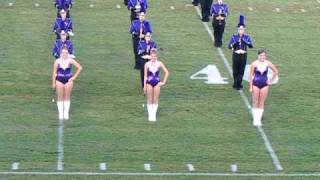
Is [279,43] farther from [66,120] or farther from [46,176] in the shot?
[46,176]

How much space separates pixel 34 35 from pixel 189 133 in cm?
856

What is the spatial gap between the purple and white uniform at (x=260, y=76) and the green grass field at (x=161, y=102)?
0.71 meters

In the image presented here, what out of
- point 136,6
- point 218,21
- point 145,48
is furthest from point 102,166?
point 136,6

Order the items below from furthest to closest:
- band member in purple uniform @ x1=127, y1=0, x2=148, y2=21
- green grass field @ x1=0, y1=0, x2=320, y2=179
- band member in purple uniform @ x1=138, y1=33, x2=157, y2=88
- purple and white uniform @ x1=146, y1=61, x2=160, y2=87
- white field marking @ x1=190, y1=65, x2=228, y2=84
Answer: band member in purple uniform @ x1=127, y1=0, x2=148, y2=21 < white field marking @ x1=190, y1=65, x2=228, y2=84 < band member in purple uniform @ x1=138, y1=33, x2=157, y2=88 < purple and white uniform @ x1=146, y1=61, x2=160, y2=87 < green grass field @ x1=0, y1=0, x2=320, y2=179

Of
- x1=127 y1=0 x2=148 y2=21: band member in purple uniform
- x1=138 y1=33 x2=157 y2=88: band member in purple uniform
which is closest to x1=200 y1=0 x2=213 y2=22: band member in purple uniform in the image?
x1=127 y1=0 x2=148 y2=21: band member in purple uniform

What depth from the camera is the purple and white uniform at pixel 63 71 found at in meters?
18.3

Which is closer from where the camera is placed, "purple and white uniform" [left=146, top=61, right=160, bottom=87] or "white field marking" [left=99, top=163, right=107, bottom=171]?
"white field marking" [left=99, top=163, right=107, bottom=171]

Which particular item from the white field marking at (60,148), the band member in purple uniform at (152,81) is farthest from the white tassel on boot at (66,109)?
the band member in purple uniform at (152,81)

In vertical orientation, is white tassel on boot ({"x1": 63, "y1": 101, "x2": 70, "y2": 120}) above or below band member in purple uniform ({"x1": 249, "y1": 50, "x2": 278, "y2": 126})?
below

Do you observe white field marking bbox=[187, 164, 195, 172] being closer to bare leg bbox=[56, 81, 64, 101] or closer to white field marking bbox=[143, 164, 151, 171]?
white field marking bbox=[143, 164, 151, 171]

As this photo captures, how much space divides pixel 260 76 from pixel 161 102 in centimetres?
236

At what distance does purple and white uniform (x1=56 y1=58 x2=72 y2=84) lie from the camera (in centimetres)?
1827

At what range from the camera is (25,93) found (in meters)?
20.3

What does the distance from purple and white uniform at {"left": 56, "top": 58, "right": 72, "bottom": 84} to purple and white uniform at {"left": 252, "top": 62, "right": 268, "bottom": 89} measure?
303 cm
